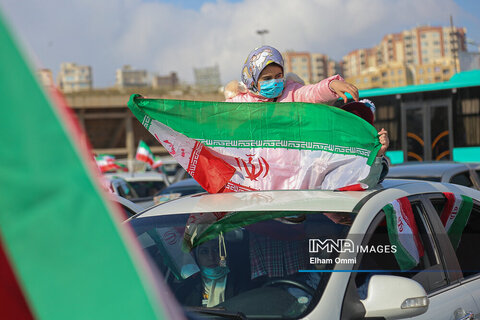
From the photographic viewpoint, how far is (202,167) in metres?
3.76

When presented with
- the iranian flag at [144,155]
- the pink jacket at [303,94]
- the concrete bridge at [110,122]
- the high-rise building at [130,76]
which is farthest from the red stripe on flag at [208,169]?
the high-rise building at [130,76]

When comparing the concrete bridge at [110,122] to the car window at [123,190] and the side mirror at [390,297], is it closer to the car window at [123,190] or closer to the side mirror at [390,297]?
the car window at [123,190]

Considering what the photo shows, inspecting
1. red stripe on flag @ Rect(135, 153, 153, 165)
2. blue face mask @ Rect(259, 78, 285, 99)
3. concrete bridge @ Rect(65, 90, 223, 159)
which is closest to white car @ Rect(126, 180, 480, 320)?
blue face mask @ Rect(259, 78, 285, 99)

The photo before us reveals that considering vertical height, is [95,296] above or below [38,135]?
below

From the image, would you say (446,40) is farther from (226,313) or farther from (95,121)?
(226,313)

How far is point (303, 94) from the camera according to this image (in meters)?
3.94

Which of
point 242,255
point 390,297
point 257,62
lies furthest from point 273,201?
point 257,62

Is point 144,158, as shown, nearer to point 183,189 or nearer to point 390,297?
point 183,189

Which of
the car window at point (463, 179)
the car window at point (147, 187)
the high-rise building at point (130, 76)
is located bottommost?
the car window at point (147, 187)

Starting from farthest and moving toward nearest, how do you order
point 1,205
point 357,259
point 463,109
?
point 463,109 < point 357,259 < point 1,205

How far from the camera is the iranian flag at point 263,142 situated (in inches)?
139

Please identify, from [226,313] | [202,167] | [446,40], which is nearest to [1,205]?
[226,313]

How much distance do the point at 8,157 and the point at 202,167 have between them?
8.97ft

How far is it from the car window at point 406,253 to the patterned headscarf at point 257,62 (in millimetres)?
1305
